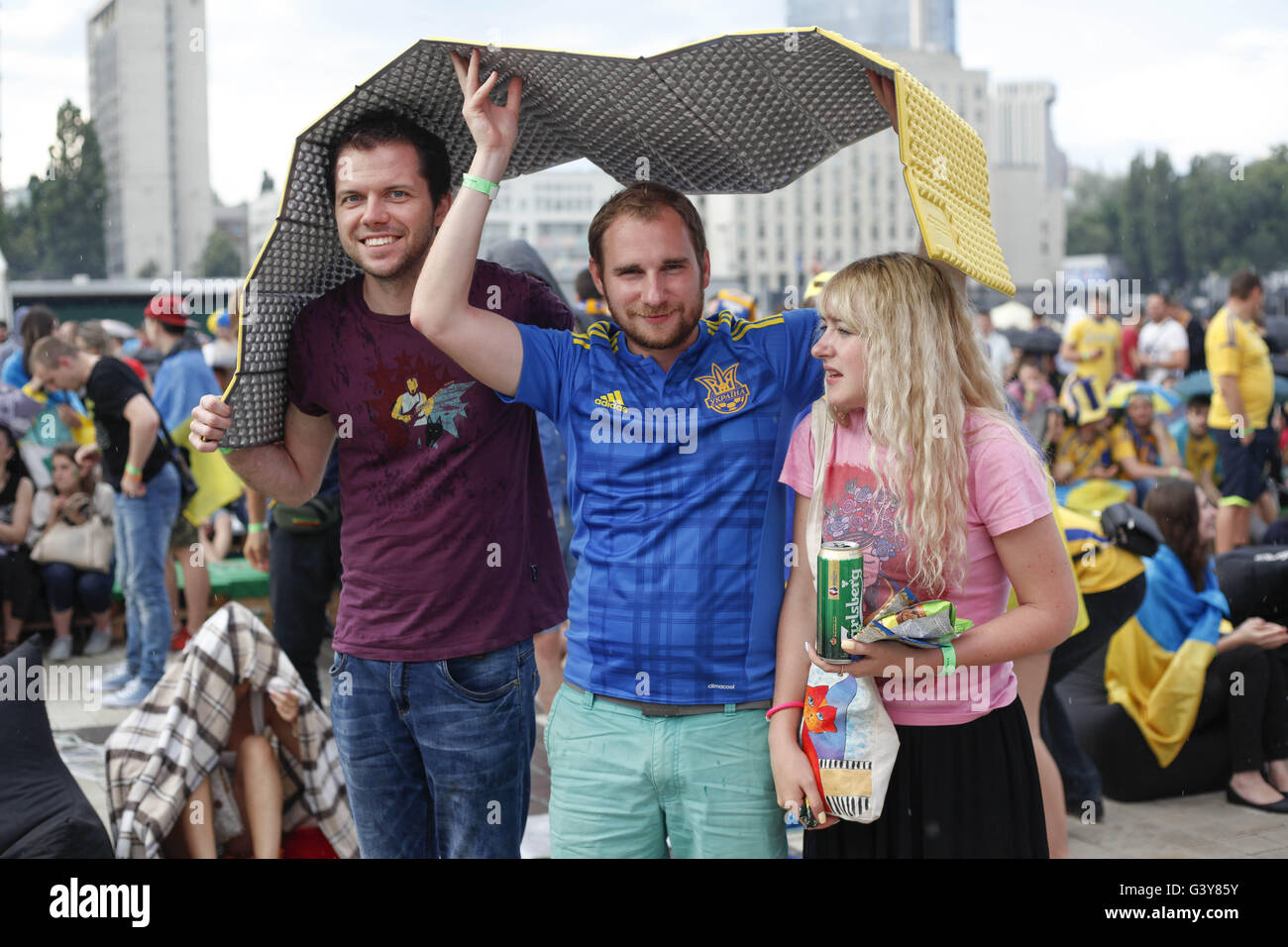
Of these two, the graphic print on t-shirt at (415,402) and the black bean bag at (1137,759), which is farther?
the black bean bag at (1137,759)

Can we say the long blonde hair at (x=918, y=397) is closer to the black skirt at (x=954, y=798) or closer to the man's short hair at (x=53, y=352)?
the black skirt at (x=954, y=798)

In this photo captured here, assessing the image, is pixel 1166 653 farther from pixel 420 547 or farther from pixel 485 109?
pixel 485 109

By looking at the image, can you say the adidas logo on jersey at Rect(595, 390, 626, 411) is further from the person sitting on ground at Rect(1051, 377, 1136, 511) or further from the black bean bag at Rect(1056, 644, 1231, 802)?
the person sitting on ground at Rect(1051, 377, 1136, 511)

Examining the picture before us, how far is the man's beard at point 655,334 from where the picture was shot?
2.43m

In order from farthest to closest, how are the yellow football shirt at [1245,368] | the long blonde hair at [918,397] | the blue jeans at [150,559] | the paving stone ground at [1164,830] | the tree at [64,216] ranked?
1. the tree at [64,216]
2. the yellow football shirt at [1245,368]
3. the blue jeans at [150,559]
4. the paving stone ground at [1164,830]
5. the long blonde hair at [918,397]

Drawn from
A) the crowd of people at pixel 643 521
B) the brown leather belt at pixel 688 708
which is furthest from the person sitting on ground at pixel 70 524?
the brown leather belt at pixel 688 708

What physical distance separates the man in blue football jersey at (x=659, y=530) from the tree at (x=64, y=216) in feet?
118

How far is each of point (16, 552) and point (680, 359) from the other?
662 centimetres

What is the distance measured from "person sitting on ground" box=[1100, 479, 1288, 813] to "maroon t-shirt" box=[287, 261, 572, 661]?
3.34 metres

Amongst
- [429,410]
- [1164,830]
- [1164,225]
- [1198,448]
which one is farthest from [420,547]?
[1164,225]

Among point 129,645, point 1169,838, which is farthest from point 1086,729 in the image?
point 129,645

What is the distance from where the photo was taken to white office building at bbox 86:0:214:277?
53656 millimetres

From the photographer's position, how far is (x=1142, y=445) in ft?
25.4

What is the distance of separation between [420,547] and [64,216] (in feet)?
139
